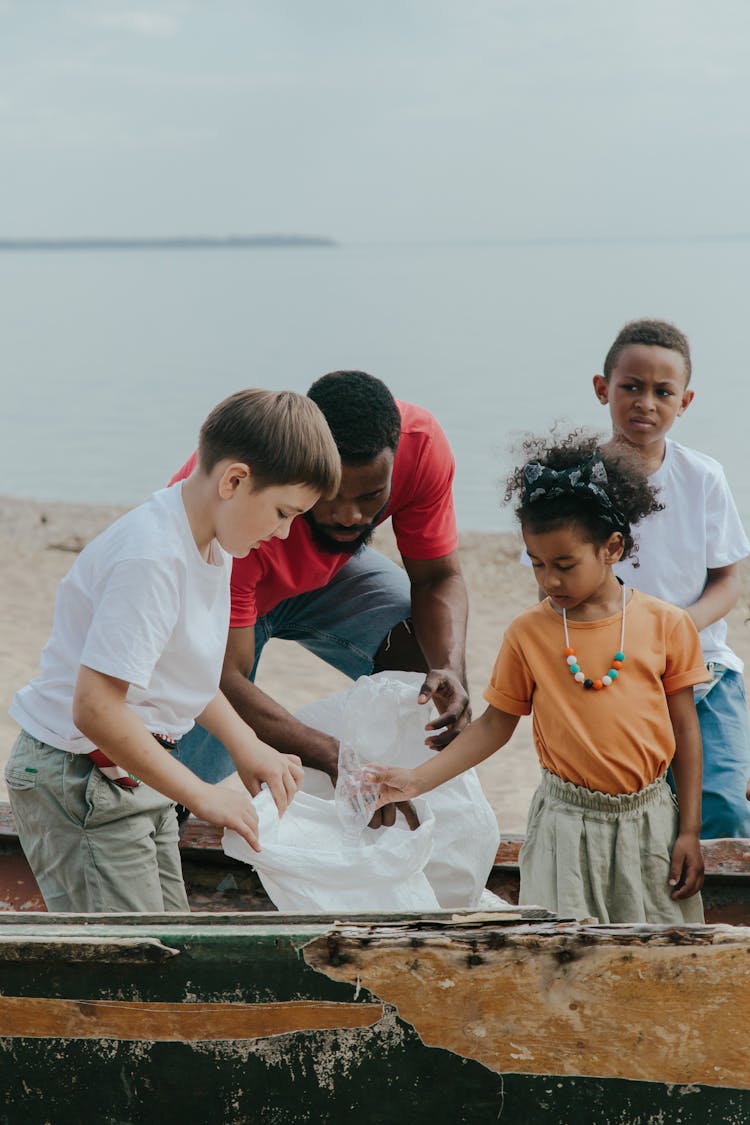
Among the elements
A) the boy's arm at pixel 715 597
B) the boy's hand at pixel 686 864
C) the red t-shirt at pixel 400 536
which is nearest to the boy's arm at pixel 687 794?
the boy's hand at pixel 686 864

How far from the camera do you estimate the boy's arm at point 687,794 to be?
258 cm

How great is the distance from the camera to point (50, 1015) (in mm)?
2025

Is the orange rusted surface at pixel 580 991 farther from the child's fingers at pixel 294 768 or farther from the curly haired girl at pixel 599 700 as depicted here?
the child's fingers at pixel 294 768

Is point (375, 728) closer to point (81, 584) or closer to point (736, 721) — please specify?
point (736, 721)

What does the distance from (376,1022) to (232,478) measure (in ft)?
3.21

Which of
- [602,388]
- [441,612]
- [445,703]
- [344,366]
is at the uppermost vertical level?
[344,366]

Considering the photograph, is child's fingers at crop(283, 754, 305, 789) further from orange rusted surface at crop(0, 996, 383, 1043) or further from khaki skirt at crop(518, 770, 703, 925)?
orange rusted surface at crop(0, 996, 383, 1043)

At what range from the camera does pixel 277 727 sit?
3264mm

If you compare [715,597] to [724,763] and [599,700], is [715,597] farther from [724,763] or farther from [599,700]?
[599,700]

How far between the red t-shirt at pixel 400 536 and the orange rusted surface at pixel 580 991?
1.50m

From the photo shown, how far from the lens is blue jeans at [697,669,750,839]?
311cm

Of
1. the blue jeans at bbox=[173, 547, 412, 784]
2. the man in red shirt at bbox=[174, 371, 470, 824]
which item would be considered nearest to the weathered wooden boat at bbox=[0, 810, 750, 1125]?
the man in red shirt at bbox=[174, 371, 470, 824]

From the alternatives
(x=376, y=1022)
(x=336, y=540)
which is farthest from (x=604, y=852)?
(x=336, y=540)

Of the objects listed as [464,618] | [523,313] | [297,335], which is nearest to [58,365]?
[297,335]
